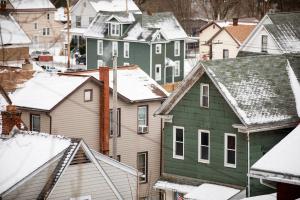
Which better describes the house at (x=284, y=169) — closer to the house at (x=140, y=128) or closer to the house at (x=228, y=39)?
the house at (x=140, y=128)

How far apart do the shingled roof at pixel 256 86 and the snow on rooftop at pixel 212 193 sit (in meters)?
2.42

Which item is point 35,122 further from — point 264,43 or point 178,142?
point 264,43

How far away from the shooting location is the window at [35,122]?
31.8 metres

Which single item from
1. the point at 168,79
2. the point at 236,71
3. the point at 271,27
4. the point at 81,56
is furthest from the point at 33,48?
the point at 236,71

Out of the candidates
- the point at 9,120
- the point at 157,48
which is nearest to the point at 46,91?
the point at 9,120

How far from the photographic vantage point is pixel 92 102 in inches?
1273

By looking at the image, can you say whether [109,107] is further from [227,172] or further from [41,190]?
[41,190]

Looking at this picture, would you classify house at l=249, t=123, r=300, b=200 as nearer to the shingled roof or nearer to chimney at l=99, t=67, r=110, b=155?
the shingled roof

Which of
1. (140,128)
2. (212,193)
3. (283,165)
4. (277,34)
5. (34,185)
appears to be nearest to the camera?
(283,165)

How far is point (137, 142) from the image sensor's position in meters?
34.1

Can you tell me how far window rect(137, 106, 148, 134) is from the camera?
34188 millimetres

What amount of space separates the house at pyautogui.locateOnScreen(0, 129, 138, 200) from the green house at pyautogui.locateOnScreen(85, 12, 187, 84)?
43865 millimetres

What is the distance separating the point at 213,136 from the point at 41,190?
293 inches

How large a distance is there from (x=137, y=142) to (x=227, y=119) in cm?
844
